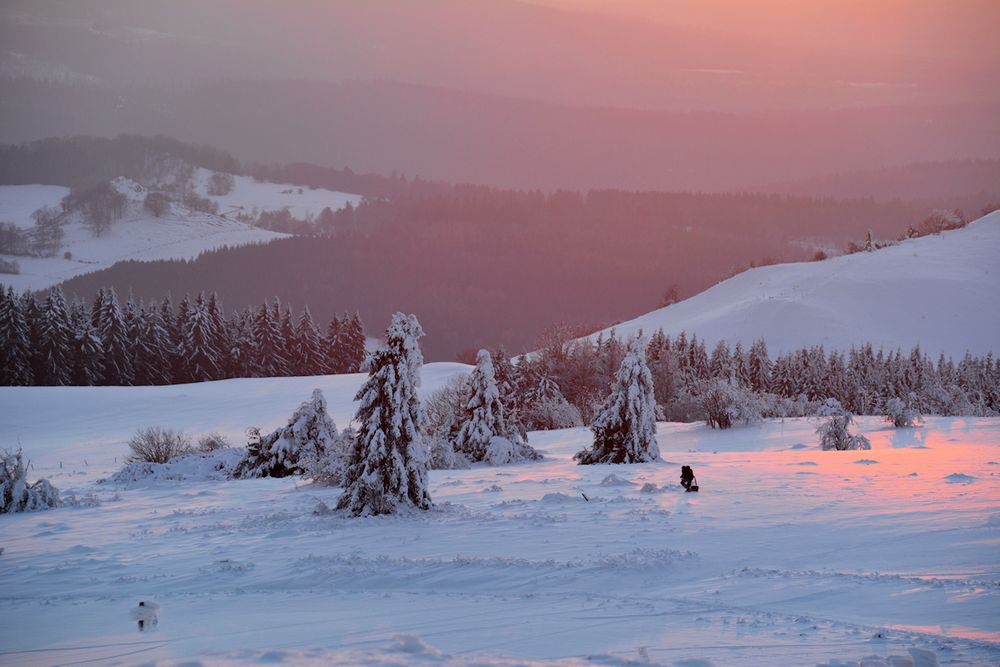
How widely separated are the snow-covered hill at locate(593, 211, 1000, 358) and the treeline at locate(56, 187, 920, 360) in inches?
848

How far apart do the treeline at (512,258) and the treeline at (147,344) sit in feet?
150

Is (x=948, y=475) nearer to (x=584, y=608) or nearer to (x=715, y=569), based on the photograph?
(x=715, y=569)

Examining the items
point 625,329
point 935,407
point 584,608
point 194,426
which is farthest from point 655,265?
point 584,608

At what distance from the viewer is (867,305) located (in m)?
78.7

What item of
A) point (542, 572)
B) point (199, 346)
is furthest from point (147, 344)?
point (542, 572)

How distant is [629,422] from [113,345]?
46885mm

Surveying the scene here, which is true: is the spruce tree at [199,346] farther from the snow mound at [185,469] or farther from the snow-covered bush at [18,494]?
the snow-covered bush at [18,494]

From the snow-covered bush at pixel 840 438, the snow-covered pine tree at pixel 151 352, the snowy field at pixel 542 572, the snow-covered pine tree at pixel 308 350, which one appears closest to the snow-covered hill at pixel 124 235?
the snow-covered pine tree at pixel 151 352

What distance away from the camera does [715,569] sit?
11188mm

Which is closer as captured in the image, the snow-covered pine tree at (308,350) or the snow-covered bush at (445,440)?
the snow-covered bush at (445,440)

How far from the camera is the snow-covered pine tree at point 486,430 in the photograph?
88.2ft

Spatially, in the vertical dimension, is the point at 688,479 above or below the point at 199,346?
below

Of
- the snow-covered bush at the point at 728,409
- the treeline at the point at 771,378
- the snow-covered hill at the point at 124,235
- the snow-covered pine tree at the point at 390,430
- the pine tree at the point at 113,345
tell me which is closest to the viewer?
the snow-covered pine tree at the point at 390,430

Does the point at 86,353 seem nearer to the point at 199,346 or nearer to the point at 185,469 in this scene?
the point at 199,346
